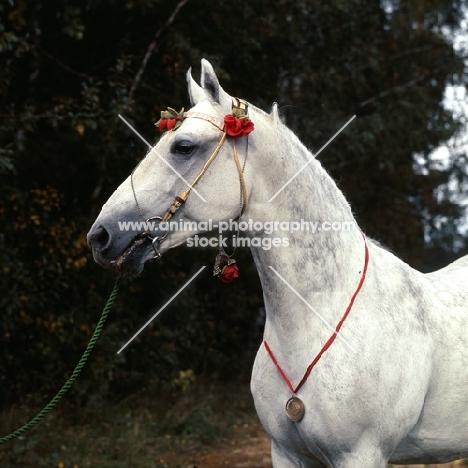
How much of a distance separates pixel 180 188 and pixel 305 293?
0.71 metres

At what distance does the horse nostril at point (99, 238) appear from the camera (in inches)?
122

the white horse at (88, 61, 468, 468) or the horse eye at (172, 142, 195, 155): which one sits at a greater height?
the horse eye at (172, 142, 195, 155)

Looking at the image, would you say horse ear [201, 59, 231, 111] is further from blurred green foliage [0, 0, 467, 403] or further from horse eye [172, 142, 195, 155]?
blurred green foliage [0, 0, 467, 403]

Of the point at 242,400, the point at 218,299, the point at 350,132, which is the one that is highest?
the point at 350,132

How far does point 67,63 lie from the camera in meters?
8.58

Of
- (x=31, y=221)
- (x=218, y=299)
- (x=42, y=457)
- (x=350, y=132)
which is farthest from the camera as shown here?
(x=218, y=299)

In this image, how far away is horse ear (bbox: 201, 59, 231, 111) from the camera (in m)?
3.19

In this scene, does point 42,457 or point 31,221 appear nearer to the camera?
point 42,457

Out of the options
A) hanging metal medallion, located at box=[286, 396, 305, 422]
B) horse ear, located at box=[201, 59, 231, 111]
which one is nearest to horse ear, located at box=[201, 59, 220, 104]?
horse ear, located at box=[201, 59, 231, 111]

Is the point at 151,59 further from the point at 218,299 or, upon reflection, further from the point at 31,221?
the point at 218,299

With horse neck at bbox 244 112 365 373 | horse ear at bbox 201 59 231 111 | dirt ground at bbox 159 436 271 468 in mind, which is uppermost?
horse ear at bbox 201 59 231 111

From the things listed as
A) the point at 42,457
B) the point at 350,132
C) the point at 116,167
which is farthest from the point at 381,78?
the point at 42,457

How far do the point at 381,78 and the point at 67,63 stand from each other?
471cm

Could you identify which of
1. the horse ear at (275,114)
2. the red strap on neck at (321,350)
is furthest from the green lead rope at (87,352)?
the horse ear at (275,114)
